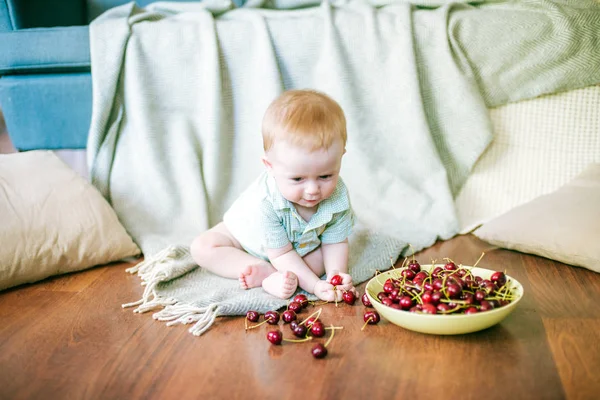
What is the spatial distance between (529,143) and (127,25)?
125 cm

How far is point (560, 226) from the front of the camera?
1.47 m

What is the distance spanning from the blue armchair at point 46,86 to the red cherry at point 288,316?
3.27 ft

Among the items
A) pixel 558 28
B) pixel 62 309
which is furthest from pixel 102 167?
pixel 558 28

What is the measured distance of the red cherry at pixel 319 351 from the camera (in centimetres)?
106

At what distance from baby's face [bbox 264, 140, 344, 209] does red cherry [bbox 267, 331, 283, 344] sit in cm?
29

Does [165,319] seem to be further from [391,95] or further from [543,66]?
[543,66]

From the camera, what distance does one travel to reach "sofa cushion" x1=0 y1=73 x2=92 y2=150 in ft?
5.98

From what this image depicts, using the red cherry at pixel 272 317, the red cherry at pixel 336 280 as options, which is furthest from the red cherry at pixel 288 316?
the red cherry at pixel 336 280

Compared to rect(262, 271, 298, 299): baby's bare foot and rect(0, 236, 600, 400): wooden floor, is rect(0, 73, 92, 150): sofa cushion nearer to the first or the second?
rect(0, 236, 600, 400): wooden floor

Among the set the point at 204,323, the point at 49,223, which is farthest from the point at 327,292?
the point at 49,223

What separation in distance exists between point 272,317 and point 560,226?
0.76 m

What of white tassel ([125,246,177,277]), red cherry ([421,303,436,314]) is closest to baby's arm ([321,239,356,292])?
red cherry ([421,303,436,314])

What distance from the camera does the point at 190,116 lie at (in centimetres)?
183

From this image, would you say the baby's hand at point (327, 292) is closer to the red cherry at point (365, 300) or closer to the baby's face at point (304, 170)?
the red cherry at point (365, 300)
